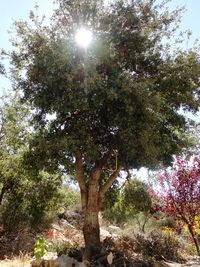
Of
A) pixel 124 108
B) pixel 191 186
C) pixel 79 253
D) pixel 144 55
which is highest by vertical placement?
pixel 144 55

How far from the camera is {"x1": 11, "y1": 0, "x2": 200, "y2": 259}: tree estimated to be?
11750 mm

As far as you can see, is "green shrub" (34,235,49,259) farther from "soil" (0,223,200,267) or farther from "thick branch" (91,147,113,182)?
"thick branch" (91,147,113,182)

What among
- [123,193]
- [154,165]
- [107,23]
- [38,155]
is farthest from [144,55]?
[123,193]

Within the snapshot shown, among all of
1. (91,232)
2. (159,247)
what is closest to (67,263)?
(91,232)

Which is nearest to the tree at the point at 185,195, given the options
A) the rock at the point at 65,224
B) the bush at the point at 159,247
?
the bush at the point at 159,247

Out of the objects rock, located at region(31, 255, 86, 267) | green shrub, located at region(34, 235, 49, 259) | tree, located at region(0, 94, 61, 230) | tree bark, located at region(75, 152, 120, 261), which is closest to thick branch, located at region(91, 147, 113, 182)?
tree bark, located at region(75, 152, 120, 261)

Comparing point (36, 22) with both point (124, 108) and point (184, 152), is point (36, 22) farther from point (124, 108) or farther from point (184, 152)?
point (184, 152)

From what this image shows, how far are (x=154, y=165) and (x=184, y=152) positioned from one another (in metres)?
2.65

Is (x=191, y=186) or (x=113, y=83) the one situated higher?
(x=113, y=83)

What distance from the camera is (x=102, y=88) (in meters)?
11.5

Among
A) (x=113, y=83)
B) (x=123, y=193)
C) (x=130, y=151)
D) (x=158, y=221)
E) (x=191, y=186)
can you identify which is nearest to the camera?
(x=113, y=83)

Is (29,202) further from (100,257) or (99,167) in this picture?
(100,257)

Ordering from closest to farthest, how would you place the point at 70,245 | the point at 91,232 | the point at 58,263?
1. the point at 58,263
2. the point at 91,232
3. the point at 70,245

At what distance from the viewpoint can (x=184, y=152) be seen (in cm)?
1565
